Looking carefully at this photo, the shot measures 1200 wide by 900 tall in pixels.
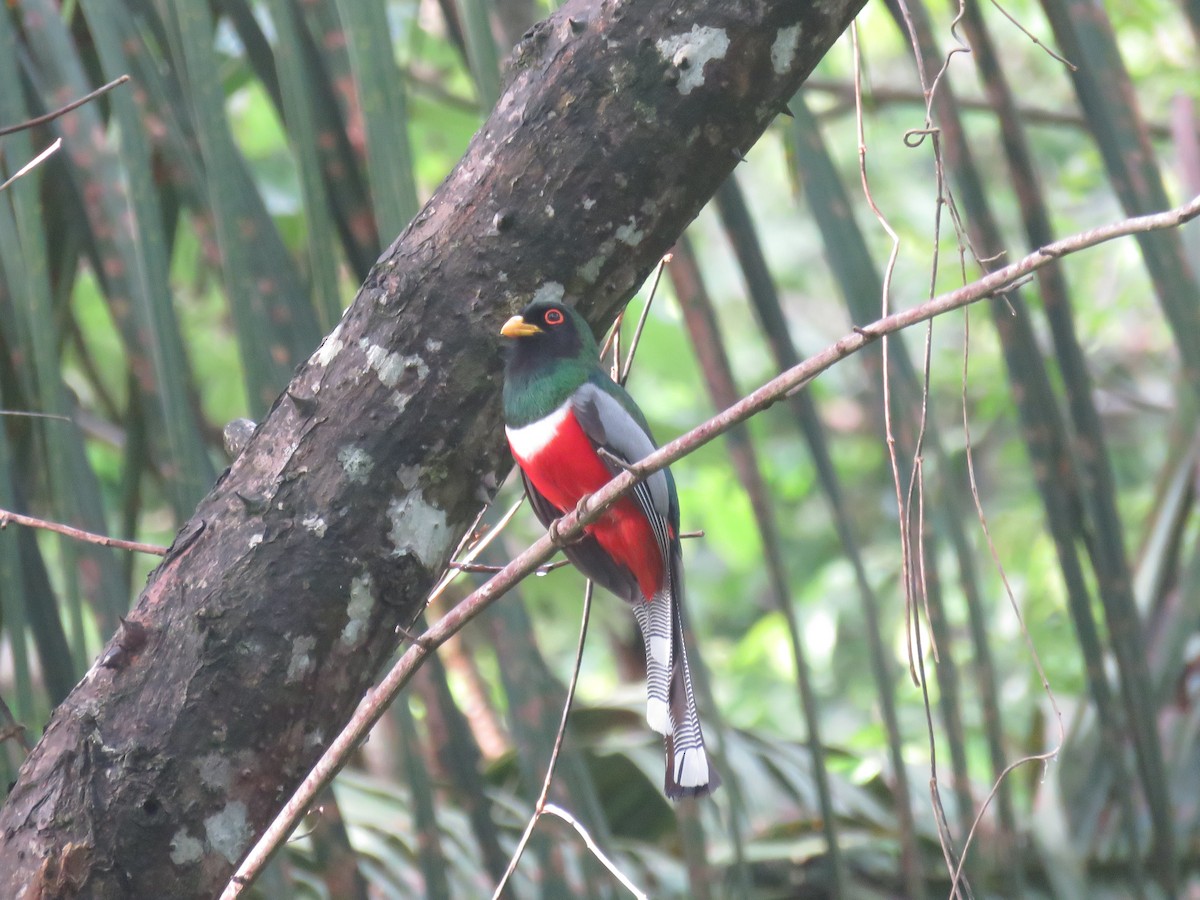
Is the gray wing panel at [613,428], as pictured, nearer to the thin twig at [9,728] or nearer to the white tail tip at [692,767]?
the white tail tip at [692,767]

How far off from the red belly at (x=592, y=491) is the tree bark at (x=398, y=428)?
0.30 meters

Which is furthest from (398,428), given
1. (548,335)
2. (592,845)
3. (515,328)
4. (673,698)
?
(673,698)

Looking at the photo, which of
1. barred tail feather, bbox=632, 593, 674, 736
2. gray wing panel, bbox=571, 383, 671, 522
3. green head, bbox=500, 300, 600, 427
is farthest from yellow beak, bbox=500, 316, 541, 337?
barred tail feather, bbox=632, 593, 674, 736

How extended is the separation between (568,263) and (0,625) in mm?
1403

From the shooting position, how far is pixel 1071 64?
92.0 inches

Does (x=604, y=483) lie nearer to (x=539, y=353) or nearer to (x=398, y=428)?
(x=539, y=353)

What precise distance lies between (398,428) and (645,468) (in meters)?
0.49

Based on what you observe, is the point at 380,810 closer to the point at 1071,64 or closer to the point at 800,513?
the point at 1071,64

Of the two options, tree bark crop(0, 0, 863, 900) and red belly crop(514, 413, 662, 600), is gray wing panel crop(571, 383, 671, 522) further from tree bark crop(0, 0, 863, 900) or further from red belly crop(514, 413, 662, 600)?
tree bark crop(0, 0, 863, 900)

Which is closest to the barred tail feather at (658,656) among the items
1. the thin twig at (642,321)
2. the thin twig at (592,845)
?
the thin twig at (592,845)

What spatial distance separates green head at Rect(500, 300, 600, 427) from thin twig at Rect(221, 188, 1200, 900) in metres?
0.32

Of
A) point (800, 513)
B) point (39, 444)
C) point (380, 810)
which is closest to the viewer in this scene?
point (39, 444)

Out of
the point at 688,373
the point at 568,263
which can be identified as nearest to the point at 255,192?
the point at 568,263

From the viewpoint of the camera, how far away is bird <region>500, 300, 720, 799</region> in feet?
6.32
